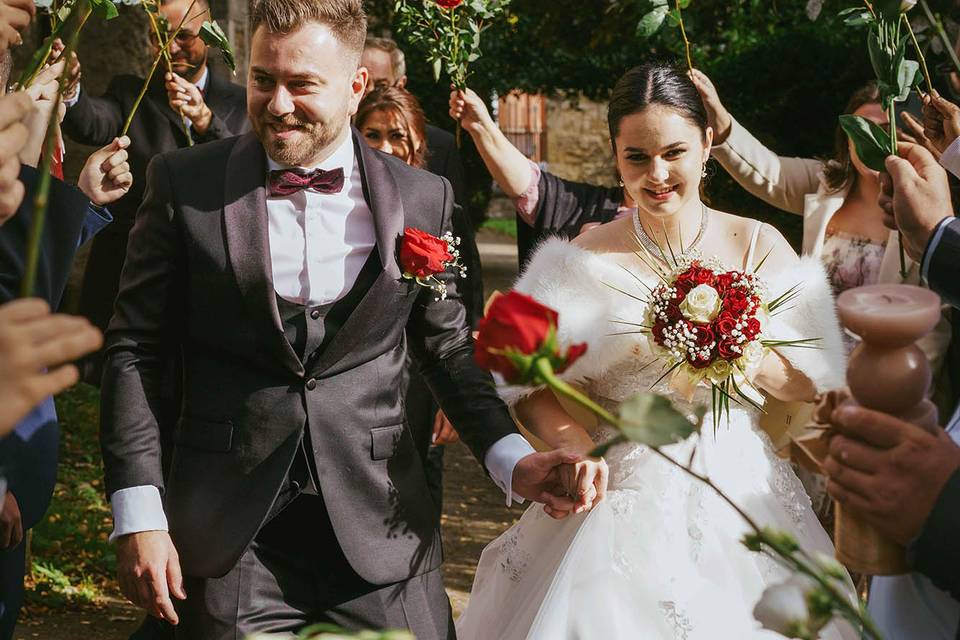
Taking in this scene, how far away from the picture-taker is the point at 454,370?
2.93 meters

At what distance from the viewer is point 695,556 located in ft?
9.82

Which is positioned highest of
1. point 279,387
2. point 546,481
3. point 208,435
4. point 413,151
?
point 413,151

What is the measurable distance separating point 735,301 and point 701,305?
4.5 inches

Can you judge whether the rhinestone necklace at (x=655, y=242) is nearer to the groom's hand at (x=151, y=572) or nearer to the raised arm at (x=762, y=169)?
the raised arm at (x=762, y=169)

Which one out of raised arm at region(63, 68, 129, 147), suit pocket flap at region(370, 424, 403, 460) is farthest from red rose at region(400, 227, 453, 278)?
raised arm at region(63, 68, 129, 147)

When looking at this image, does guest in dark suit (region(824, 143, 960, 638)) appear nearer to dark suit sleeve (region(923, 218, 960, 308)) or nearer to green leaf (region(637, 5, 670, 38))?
dark suit sleeve (region(923, 218, 960, 308))

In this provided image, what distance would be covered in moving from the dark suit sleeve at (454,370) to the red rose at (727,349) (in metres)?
0.61

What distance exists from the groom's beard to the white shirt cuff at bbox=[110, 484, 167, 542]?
88 centimetres

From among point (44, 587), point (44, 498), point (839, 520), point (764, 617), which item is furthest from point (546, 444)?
point (44, 587)

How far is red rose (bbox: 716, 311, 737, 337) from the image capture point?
9.70 feet

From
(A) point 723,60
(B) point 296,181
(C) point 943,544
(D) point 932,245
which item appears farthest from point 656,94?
(A) point 723,60

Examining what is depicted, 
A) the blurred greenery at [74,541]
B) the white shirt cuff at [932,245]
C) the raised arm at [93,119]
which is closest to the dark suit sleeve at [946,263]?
the white shirt cuff at [932,245]

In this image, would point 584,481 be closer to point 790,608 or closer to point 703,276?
point 703,276

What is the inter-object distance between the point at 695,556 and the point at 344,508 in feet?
3.23
